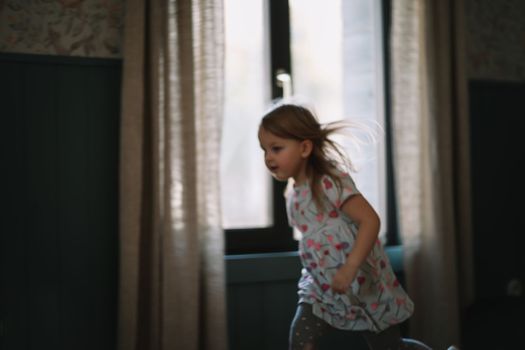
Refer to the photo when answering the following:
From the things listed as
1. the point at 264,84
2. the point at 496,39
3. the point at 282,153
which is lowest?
the point at 282,153

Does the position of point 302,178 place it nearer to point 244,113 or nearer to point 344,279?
point 344,279

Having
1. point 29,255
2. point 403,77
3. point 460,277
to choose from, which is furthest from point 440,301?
point 29,255

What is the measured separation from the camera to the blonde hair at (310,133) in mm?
1787

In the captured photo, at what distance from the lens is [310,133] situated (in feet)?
5.91

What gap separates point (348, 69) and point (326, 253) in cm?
115

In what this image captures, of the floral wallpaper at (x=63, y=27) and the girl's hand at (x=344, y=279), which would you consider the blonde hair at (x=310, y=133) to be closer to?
the girl's hand at (x=344, y=279)

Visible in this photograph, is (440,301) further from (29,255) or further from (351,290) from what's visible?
(29,255)

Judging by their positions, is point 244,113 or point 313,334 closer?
point 313,334

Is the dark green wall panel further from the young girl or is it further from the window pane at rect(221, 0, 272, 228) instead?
the young girl

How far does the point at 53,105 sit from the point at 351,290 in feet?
4.21

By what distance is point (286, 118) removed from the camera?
1791 mm

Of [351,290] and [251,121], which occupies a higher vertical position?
[251,121]

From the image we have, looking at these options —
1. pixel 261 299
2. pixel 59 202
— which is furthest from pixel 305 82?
pixel 59 202

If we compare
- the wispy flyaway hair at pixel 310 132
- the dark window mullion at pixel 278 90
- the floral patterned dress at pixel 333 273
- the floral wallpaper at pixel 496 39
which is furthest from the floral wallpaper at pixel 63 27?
the floral wallpaper at pixel 496 39
